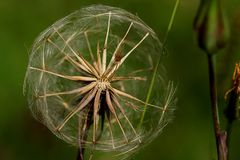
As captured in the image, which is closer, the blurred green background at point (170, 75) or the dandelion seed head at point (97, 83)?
the dandelion seed head at point (97, 83)

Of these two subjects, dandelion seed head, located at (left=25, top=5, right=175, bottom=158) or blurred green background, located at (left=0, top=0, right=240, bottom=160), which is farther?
blurred green background, located at (left=0, top=0, right=240, bottom=160)

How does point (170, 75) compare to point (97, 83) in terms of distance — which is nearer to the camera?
point (97, 83)

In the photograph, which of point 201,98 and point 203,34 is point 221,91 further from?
point 201,98
